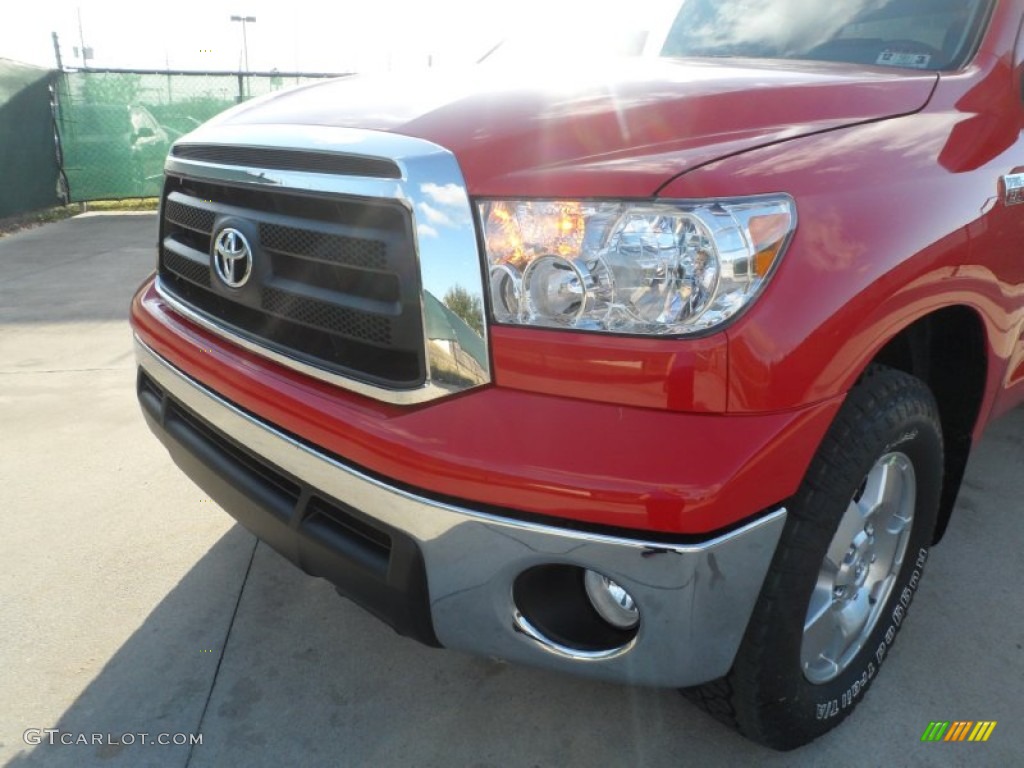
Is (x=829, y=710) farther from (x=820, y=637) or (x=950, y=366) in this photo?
(x=950, y=366)

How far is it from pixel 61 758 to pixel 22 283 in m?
6.28

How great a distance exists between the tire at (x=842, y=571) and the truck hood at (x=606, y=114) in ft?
1.94

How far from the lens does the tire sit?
61.6 inches

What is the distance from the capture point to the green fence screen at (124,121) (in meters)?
11.9

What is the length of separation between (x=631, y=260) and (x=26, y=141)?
12.2 metres

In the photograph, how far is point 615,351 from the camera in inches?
56.1

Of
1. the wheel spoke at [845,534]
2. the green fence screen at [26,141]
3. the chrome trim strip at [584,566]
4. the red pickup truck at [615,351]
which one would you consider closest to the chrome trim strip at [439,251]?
the red pickup truck at [615,351]

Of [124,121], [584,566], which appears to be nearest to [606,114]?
[584,566]

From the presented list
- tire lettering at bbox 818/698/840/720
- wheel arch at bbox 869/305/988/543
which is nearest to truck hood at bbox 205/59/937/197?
wheel arch at bbox 869/305/988/543

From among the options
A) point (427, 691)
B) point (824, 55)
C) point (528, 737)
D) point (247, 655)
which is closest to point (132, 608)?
point (247, 655)

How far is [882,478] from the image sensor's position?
189 centimetres

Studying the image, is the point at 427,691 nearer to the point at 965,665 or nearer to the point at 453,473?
the point at 453,473

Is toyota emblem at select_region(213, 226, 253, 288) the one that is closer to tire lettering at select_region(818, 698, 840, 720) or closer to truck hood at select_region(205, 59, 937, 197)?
truck hood at select_region(205, 59, 937, 197)

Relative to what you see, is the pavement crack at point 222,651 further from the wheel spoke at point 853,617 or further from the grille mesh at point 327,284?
the wheel spoke at point 853,617
